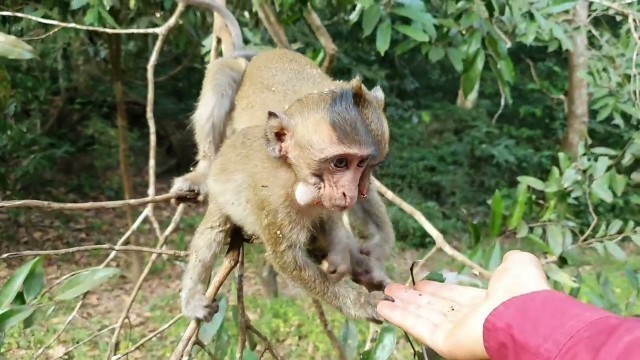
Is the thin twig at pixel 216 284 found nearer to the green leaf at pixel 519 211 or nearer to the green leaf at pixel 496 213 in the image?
the green leaf at pixel 496 213

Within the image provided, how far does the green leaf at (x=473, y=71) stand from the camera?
9.81ft

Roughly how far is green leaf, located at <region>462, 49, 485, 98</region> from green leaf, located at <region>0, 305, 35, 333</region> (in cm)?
204

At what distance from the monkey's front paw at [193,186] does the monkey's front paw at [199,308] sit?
0.49 m

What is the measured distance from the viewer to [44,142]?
8.84 m

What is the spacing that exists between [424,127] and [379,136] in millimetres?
9181

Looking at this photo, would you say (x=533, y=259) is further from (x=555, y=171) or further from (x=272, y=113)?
(x=555, y=171)

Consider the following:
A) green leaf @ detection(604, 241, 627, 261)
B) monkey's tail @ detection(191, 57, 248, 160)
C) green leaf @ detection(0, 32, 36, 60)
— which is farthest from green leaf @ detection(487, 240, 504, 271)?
green leaf @ detection(0, 32, 36, 60)

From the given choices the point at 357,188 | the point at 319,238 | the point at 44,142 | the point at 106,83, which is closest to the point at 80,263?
the point at 44,142

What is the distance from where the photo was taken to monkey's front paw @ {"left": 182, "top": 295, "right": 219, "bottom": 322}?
9.30 feet

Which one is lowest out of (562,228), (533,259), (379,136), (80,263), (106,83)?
(80,263)

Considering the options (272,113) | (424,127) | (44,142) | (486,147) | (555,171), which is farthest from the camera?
(424,127)

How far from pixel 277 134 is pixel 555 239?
4.64 feet

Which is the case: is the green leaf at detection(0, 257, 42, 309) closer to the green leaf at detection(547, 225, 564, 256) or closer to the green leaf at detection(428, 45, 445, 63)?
the green leaf at detection(428, 45, 445, 63)

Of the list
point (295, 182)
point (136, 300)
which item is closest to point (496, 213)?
point (295, 182)
